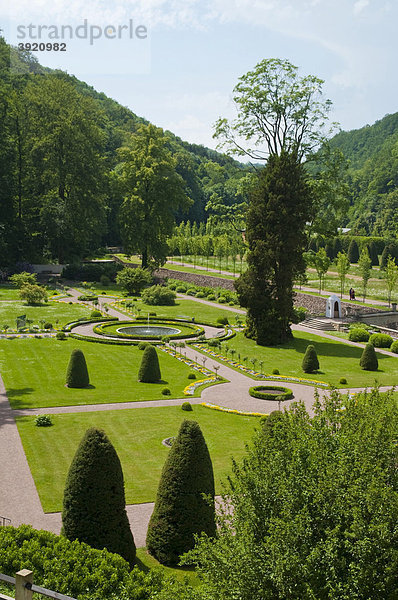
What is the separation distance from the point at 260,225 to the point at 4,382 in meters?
22.1

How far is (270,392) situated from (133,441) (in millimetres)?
10132

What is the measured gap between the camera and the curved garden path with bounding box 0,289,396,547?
55.9 feet

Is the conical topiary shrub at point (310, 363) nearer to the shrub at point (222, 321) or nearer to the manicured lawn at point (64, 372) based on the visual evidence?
the manicured lawn at point (64, 372)

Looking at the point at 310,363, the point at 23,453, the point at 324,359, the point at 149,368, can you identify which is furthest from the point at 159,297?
the point at 23,453

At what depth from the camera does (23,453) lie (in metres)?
21.8

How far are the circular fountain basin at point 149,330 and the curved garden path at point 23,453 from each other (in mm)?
6933

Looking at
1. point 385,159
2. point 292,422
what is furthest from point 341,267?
point 385,159

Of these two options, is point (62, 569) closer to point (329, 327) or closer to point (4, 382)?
point (4, 382)

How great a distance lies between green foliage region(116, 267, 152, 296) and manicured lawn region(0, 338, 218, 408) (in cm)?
2411

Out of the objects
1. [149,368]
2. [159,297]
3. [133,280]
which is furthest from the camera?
[133,280]

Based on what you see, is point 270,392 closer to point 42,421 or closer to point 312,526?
point 42,421

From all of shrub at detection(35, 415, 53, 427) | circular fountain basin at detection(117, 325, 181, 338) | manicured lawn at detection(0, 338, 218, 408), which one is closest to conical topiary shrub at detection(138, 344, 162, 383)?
manicured lawn at detection(0, 338, 218, 408)

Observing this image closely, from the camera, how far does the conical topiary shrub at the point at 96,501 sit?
13531 millimetres

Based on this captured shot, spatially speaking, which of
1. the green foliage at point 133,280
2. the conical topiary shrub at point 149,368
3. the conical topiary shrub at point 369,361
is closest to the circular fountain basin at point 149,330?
the conical topiary shrub at point 149,368
